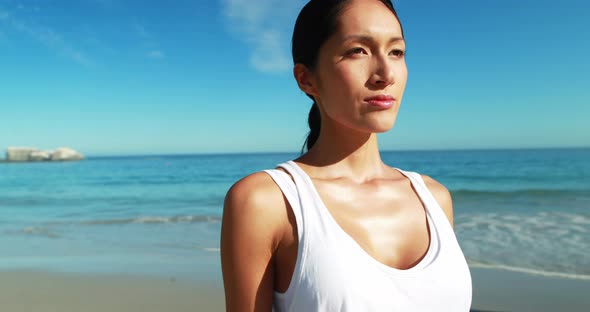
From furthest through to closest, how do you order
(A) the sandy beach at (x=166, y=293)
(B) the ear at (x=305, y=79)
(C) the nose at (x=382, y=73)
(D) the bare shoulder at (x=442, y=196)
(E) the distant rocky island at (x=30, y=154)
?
1. (E) the distant rocky island at (x=30, y=154)
2. (A) the sandy beach at (x=166, y=293)
3. (D) the bare shoulder at (x=442, y=196)
4. (B) the ear at (x=305, y=79)
5. (C) the nose at (x=382, y=73)

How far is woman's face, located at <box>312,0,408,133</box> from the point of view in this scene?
1400 millimetres

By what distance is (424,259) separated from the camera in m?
1.41

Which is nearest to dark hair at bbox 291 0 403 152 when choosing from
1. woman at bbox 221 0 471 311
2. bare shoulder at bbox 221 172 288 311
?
woman at bbox 221 0 471 311

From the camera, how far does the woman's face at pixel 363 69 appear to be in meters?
1.40

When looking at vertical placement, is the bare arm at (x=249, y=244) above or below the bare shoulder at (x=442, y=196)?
below

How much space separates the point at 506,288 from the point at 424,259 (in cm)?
508

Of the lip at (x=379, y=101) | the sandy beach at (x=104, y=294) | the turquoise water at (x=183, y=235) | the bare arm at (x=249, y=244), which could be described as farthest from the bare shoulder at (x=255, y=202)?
the turquoise water at (x=183, y=235)

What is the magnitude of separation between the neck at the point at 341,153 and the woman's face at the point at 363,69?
0.09m

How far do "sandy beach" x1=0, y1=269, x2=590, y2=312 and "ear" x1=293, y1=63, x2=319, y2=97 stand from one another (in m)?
4.47

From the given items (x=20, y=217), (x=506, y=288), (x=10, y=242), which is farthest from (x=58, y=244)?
(x=506, y=288)

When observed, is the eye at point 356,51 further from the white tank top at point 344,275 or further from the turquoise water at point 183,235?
the turquoise water at point 183,235

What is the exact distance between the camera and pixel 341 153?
1.58 metres

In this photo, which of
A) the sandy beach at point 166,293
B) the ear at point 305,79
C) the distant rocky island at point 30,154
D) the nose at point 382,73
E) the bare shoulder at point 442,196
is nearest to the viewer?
the nose at point 382,73

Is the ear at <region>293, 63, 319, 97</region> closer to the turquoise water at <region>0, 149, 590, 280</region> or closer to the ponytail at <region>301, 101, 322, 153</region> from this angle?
the ponytail at <region>301, 101, 322, 153</region>
